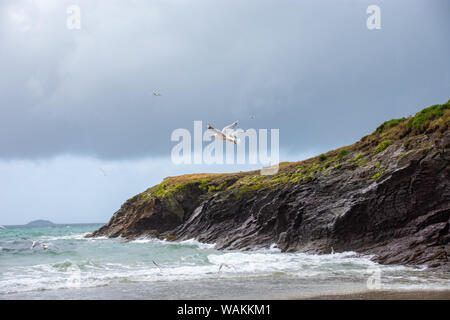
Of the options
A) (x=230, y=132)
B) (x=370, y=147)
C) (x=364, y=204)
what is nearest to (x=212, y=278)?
(x=230, y=132)

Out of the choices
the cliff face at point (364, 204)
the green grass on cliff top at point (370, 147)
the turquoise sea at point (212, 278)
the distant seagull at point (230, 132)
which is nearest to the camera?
the turquoise sea at point (212, 278)

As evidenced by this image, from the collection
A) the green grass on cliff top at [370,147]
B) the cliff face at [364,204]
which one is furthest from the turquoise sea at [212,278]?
the green grass on cliff top at [370,147]

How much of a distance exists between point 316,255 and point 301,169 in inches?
477

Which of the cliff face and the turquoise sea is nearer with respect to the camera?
the turquoise sea

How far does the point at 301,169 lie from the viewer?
102 feet

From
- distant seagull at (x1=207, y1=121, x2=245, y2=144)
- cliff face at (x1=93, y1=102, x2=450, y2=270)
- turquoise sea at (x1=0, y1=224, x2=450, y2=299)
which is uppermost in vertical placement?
distant seagull at (x1=207, y1=121, x2=245, y2=144)

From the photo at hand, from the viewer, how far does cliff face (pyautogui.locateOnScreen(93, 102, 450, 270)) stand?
17484 mm

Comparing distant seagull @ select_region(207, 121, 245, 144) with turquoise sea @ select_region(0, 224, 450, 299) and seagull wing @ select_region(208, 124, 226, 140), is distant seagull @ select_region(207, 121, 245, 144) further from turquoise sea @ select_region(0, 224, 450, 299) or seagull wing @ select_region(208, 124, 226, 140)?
turquoise sea @ select_region(0, 224, 450, 299)

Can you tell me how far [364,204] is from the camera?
794 inches

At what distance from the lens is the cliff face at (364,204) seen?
17484 mm

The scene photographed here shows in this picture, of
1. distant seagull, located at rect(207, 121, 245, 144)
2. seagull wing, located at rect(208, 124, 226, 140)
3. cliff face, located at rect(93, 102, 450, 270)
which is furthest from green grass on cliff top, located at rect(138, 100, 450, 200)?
seagull wing, located at rect(208, 124, 226, 140)

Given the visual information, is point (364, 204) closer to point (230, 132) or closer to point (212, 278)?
point (230, 132)

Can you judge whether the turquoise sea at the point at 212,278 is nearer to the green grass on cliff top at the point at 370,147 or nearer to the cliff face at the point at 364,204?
the cliff face at the point at 364,204
